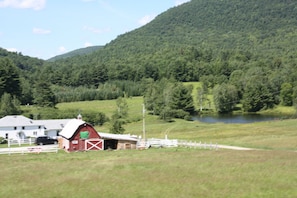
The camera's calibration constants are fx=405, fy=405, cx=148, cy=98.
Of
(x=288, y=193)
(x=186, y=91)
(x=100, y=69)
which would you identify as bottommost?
(x=288, y=193)

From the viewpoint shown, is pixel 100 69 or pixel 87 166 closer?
pixel 87 166

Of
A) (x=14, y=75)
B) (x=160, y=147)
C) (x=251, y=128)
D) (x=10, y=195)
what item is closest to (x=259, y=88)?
(x=251, y=128)

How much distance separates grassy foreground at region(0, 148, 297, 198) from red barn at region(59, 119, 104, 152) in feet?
27.5

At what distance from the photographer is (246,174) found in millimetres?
26719

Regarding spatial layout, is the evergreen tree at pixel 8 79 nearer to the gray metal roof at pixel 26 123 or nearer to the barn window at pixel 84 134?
the gray metal roof at pixel 26 123

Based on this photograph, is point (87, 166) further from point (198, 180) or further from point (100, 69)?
point (100, 69)

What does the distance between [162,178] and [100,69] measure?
577 feet

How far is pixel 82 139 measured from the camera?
44.6 m

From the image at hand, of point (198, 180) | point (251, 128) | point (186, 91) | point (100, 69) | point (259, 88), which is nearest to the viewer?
point (198, 180)

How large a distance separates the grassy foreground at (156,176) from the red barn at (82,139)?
837cm

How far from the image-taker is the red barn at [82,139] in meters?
44.0

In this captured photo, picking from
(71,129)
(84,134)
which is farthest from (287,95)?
(84,134)

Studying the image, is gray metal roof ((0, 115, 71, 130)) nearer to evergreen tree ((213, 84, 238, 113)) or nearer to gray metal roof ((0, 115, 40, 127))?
gray metal roof ((0, 115, 40, 127))

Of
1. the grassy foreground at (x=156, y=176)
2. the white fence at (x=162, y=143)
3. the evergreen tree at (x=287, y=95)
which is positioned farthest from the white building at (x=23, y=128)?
the evergreen tree at (x=287, y=95)
